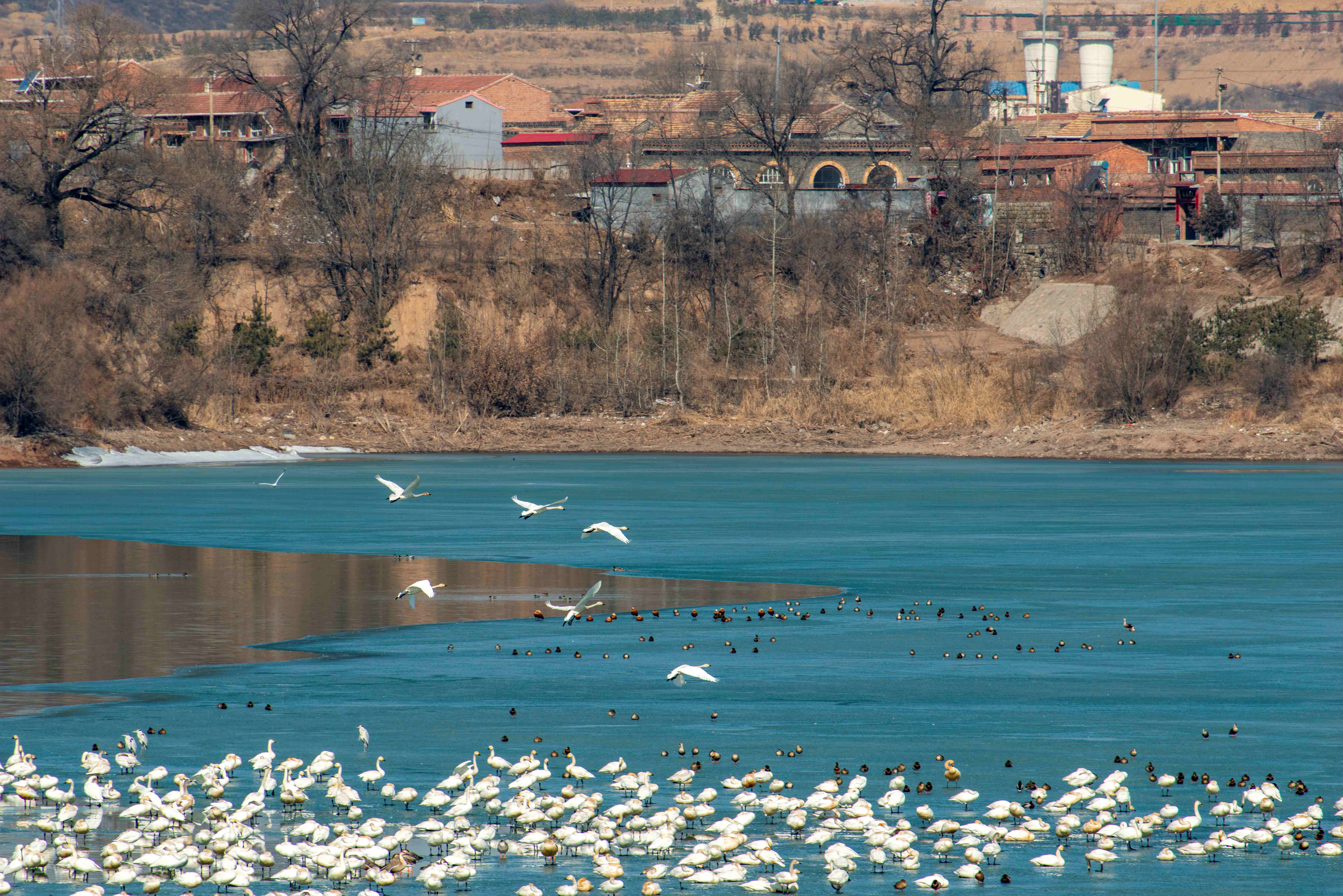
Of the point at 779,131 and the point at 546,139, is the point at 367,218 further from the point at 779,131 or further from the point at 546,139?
the point at 779,131

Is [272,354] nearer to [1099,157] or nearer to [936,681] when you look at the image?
[1099,157]

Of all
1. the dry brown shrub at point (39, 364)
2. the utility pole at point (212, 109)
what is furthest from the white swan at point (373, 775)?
the utility pole at point (212, 109)

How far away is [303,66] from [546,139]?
58.7 feet

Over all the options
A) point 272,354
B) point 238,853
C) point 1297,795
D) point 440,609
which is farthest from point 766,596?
point 272,354

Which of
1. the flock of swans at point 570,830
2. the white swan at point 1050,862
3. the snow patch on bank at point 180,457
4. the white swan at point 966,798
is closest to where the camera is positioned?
the flock of swans at point 570,830

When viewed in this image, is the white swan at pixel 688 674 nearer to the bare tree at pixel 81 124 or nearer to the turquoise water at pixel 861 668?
the turquoise water at pixel 861 668

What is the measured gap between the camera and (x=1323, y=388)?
200ft

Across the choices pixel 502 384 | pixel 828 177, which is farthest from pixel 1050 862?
pixel 828 177

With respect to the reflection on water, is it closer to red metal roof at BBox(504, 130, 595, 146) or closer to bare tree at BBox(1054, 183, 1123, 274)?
bare tree at BBox(1054, 183, 1123, 274)

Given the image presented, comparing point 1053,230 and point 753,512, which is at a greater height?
point 1053,230

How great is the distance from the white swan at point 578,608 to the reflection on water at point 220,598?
0.70ft

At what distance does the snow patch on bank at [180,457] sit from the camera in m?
54.8

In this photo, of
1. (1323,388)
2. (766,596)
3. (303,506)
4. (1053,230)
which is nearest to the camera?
(766,596)

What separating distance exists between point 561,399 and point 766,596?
44.5m
